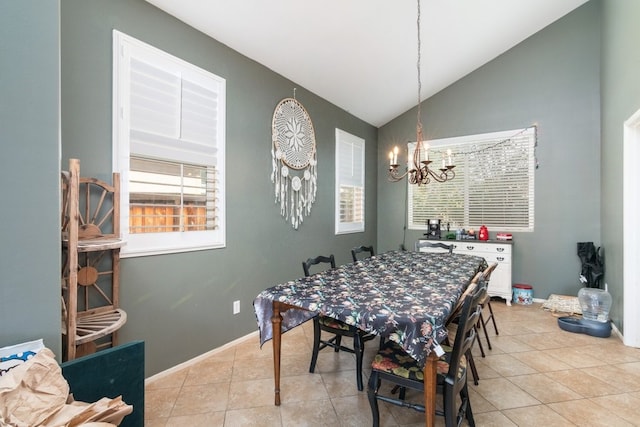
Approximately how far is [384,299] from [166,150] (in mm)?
1950

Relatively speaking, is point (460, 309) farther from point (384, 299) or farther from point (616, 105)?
point (616, 105)

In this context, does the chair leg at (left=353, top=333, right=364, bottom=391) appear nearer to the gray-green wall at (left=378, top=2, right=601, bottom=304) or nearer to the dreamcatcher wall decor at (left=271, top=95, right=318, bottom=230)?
the dreamcatcher wall decor at (left=271, top=95, right=318, bottom=230)

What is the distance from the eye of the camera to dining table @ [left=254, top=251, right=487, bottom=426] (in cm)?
142

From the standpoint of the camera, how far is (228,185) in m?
2.85

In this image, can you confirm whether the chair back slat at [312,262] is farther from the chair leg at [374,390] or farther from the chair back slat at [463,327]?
the chair back slat at [463,327]

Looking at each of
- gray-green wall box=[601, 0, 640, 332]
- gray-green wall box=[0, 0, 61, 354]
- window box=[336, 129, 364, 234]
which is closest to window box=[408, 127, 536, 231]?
gray-green wall box=[601, 0, 640, 332]

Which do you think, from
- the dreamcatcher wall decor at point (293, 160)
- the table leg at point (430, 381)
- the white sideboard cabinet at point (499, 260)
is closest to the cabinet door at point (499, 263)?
the white sideboard cabinet at point (499, 260)

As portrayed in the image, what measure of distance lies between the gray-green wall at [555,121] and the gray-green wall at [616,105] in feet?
0.74

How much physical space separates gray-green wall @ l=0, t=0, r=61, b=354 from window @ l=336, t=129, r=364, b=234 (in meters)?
3.39

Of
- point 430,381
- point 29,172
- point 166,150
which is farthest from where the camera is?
point 166,150

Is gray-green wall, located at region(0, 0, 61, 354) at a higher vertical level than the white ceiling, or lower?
lower

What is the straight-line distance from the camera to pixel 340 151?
4.52m

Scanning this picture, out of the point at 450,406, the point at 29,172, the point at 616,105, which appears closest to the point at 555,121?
the point at 616,105

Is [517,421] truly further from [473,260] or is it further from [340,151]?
[340,151]
